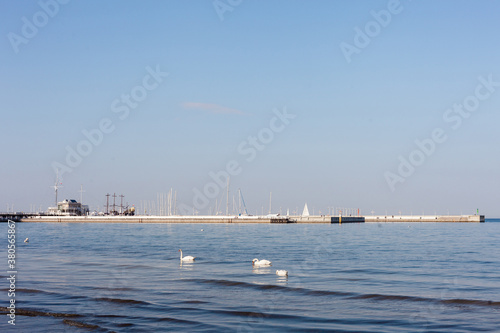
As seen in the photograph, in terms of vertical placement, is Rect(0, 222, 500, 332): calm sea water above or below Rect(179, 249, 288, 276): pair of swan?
below

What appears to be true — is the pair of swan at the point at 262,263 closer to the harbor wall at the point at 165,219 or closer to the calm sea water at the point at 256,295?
the calm sea water at the point at 256,295

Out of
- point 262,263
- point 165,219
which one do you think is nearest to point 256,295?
point 262,263

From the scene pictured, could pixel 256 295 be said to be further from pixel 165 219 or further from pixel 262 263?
pixel 165 219

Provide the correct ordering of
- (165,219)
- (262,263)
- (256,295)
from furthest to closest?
(165,219), (262,263), (256,295)

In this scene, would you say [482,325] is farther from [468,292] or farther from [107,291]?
[107,291]

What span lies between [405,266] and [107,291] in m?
26.4

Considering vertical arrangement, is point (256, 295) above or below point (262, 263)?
below

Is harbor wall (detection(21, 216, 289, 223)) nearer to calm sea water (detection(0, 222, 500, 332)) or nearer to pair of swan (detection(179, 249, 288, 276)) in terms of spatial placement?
pair of swan (detection(179, 249, 288, 276))

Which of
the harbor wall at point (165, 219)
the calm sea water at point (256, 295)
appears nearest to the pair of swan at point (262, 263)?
the calm sea water at point (256, 295)

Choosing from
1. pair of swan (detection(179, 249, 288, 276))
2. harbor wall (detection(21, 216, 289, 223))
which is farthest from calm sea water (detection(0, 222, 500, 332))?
harbor wall (detection(21, 216, 289, 223))

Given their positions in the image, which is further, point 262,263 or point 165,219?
point 165,219

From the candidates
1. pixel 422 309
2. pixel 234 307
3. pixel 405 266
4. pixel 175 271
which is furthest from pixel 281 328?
pixel 405 266

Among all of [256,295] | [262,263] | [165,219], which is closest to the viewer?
[256,295]

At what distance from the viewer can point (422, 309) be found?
27.0 m
